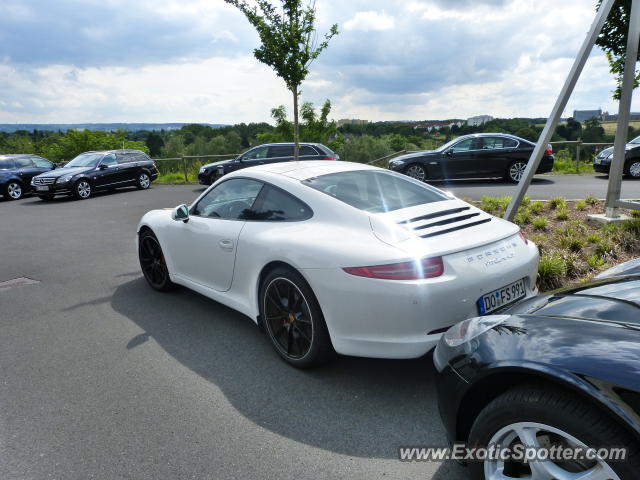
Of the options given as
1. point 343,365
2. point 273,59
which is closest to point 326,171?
point 343,365

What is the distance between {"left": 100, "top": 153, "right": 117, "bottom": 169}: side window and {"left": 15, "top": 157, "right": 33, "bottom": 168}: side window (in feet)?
10.7

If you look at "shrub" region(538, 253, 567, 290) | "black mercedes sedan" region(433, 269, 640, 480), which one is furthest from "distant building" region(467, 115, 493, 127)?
"black mercedes sedan" region(433, 269, 640, 480)

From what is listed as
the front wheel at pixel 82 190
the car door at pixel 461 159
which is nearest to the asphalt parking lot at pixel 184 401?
the car door at pixel 461 159

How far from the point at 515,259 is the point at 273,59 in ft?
30.5

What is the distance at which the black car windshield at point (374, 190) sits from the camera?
3.43 metres

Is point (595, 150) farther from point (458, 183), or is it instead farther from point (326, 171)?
point (326, 171)

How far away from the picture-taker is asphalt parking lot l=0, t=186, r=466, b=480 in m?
2.41

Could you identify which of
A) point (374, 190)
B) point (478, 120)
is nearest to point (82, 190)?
point (374, 190)

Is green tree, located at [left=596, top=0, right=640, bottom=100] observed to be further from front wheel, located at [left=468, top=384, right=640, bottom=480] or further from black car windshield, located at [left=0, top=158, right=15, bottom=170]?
black car windshield, located at [left=0, top=158, right=15, bottom=170]

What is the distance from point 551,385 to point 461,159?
13.5 metres

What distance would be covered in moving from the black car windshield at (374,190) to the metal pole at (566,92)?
109 inches

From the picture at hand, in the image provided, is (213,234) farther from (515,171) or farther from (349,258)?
(515,171)

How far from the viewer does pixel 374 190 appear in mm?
3684

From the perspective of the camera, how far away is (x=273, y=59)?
433 inches
